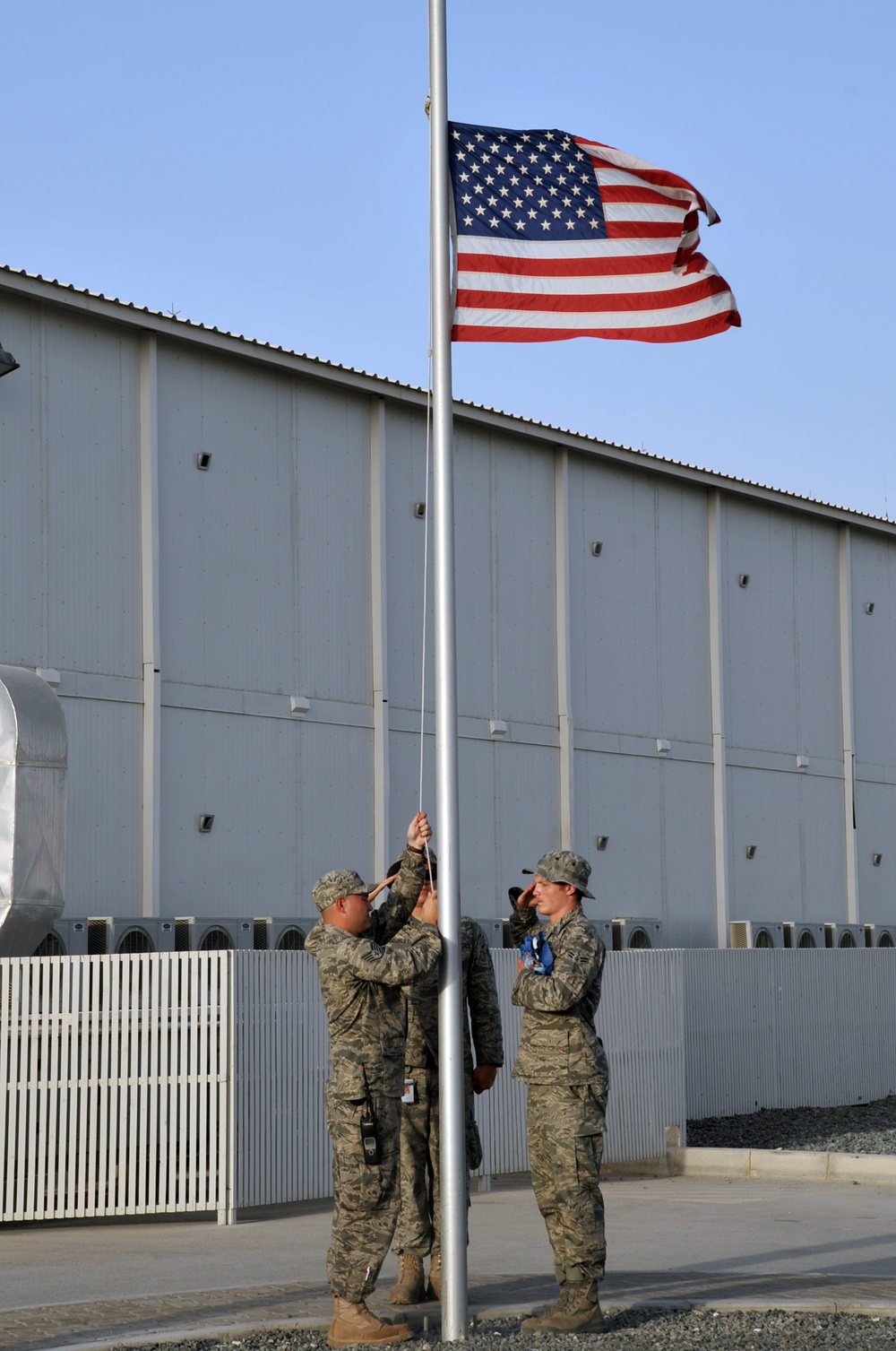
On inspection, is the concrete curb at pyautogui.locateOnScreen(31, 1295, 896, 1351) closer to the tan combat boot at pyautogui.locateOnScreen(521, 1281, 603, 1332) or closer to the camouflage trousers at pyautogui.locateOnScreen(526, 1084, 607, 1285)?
the tan combat boot at pyautogui.locateOnScreen(521, 1281, 603, 1332)

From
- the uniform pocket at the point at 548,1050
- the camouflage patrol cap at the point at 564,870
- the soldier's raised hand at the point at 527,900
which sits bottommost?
the uniform pocket at the point at 548,1050

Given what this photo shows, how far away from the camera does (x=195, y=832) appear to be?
70.8 ft

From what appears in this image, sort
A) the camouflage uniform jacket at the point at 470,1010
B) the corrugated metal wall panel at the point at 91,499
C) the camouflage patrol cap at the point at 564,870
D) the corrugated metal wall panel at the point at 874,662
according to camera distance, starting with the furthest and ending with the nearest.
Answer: the corrugated metal wall panel at the point at 874,662 → the corrugated metal wall panel at the point at 91,499 → the camouflage uniform jacket at the point at 470,1010 → the camouflage patrol cap at the point at 564,870

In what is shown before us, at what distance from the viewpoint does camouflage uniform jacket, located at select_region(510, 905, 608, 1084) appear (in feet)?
27.9

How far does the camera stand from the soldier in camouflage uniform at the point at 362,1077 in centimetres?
815

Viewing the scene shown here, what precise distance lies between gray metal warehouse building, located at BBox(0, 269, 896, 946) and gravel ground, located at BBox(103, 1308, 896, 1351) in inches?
489

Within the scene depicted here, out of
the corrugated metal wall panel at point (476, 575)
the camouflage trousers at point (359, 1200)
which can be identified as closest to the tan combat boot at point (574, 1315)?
the camouflage trousers at point (359, 1200)

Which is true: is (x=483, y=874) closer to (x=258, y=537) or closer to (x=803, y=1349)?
(x=258, y=537)

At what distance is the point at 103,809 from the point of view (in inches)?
807

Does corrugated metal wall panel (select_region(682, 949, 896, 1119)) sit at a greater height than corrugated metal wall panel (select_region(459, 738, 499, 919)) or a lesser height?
lesser

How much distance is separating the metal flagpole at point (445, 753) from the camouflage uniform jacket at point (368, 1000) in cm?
19

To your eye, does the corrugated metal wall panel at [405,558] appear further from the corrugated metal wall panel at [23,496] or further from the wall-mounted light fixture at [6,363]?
the wall-mounted light fixture at [6,363]

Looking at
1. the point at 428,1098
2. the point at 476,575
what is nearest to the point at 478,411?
the point at 476,575

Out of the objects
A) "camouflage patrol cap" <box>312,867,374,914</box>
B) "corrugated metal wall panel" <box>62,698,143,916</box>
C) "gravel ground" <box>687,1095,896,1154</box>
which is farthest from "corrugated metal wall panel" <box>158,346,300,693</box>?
"camouflage patrol cap" <box>312,867,374,914</box>
